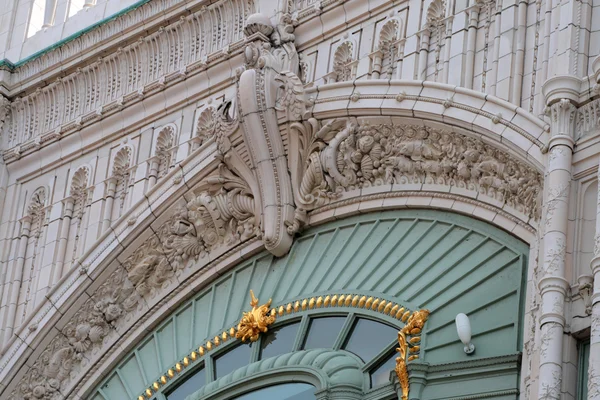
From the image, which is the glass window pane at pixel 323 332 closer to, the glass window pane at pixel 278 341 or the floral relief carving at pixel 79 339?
the glass window pane at pixel 278 341

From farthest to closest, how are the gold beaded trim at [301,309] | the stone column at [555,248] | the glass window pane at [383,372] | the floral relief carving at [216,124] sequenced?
the floral relief carving at [216,124] < the gold beaded trim at [301,309] < the glass window pane at [383,372] < the stone column at [555,248]

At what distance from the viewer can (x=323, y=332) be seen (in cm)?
1795

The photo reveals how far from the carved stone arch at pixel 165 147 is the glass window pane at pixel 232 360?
95.5 inches

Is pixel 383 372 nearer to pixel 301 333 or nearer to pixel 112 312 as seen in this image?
pixel 301 333

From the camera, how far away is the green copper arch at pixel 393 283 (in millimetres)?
16547

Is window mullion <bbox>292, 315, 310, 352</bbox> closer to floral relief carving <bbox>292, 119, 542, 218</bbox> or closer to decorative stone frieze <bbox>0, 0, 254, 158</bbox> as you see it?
floral relief carving <bbox>292, 119, 542, 218</bbox>

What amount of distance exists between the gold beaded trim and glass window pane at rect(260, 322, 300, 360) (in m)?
0.16

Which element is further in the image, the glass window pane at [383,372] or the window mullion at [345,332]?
the window mullion at [345,332]

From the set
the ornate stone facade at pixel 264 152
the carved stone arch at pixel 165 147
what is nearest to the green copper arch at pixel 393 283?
the ornate stone facade at pixel 264 152

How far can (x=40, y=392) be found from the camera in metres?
20.0

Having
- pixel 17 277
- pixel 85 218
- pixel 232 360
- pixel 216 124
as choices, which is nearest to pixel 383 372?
pixel 232 360

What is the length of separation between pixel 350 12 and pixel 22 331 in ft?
16.5

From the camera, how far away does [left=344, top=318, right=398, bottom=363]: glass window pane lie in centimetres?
1731

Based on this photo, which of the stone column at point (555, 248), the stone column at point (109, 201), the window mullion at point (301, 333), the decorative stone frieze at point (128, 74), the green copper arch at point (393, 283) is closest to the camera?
the stone column at point (555, 248)
